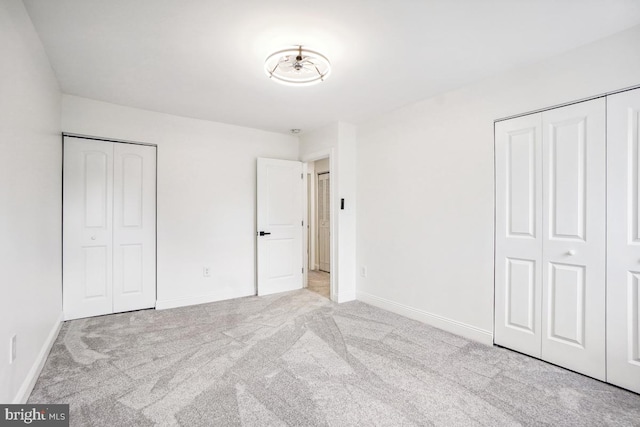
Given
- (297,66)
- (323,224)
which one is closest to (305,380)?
(297,66)

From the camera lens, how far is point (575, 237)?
2.31 metres

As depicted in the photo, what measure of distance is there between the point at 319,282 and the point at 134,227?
117 inches

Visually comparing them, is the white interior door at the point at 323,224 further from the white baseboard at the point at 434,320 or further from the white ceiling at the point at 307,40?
the white ceiling at the point at 307,40

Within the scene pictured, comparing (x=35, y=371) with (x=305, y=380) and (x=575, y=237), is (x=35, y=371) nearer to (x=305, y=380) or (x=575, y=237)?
Result: (x=305, y=380)

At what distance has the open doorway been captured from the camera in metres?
6.24

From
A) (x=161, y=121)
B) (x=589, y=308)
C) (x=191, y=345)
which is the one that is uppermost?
(x=161, y=121)

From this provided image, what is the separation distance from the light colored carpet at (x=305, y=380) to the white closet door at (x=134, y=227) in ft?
1.64

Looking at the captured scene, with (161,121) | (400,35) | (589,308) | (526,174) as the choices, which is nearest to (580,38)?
(526,174)

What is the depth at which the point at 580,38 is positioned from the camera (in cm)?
217

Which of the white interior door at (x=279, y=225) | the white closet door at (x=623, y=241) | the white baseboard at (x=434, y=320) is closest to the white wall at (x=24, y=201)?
the white interior door at (x=279, y=225)

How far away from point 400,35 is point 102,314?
4.17 metres

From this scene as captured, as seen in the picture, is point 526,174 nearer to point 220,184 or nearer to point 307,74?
point 307,74

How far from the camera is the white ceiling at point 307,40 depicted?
1.88m

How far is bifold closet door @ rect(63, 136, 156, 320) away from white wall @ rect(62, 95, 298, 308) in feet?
0.48
